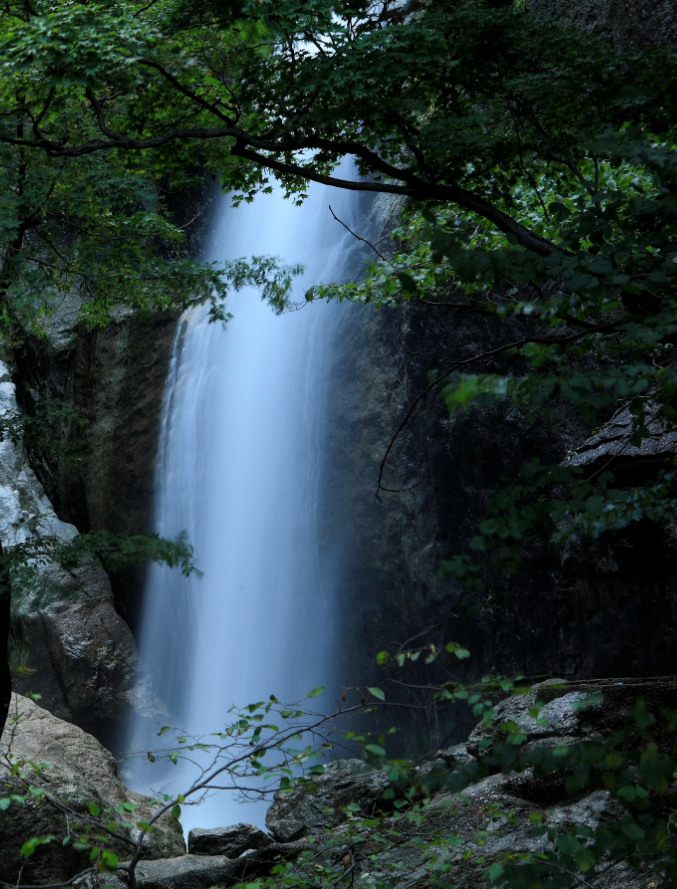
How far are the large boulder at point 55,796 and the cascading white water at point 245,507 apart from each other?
3560 mm

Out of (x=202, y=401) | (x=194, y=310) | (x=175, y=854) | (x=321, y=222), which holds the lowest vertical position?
(x=175, y=854)

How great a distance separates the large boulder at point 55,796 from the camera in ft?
18.0

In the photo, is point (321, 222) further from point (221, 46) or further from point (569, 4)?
point (221, 46)

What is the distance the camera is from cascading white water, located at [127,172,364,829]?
1156 cm

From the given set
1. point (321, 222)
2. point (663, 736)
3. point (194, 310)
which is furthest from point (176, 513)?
point (663, 736)

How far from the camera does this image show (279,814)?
742 centimetres

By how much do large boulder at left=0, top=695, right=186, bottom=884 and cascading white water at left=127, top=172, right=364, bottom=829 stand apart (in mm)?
3560

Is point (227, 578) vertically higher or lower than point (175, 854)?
higher

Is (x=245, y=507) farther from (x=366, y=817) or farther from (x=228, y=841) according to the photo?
(x=366, y=817)

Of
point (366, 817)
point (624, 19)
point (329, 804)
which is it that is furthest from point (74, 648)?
point (624, 19)

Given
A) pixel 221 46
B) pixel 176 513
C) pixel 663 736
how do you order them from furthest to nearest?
pixel 176 513
pixel 221 46
pixel 663 736

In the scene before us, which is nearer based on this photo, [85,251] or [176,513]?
[85,251]

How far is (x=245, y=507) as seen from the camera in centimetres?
1284

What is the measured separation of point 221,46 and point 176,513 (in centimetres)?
1010
